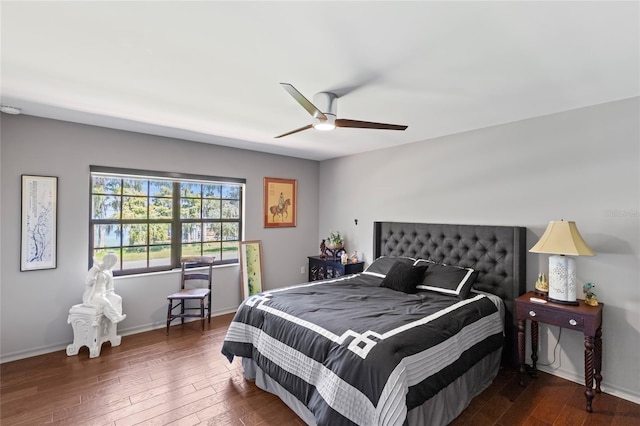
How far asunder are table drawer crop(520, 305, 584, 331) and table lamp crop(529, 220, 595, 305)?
0.14 meters

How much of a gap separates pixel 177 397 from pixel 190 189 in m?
2.65

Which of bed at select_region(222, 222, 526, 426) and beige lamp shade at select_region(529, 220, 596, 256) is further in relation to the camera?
beige lamp shade at select_region(529, 220, 596, 256)

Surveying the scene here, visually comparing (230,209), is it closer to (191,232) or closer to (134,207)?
(191,232)

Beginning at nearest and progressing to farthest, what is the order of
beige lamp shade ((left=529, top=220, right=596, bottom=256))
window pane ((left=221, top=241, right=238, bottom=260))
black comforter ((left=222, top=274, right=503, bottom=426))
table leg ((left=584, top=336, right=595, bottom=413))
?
black comforter ((left=222, top=274, right=503, bottom=426))
table leg ((left=584, top=336, right=595, bottom=413))
beige lamp shade ((left=529, top=220, right=596, bottom=256))
window pane ((left=221, top=241, right=238, bottom=260))

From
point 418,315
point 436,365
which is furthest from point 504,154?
point 436,365

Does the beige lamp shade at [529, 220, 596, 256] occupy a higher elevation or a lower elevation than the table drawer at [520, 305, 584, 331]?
higher

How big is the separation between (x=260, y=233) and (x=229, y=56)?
3.21m

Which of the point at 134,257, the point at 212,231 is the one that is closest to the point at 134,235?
the point at 134,257

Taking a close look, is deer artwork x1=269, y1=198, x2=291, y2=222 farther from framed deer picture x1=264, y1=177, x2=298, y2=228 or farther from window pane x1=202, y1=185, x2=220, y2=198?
window pane x1=202, y1=185, x2=220, y2=198

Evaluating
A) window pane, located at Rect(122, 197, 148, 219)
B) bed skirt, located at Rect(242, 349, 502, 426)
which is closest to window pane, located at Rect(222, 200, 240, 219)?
window pane, located at Rect(122, 197, 148, 219)

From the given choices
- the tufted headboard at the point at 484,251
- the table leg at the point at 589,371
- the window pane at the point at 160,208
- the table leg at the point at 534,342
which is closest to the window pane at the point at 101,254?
the window pane at the point at 160,208

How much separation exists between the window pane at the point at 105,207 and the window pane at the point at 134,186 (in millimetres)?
146

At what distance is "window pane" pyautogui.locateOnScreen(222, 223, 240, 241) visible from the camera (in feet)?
14.9

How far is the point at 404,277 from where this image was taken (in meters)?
3.14
